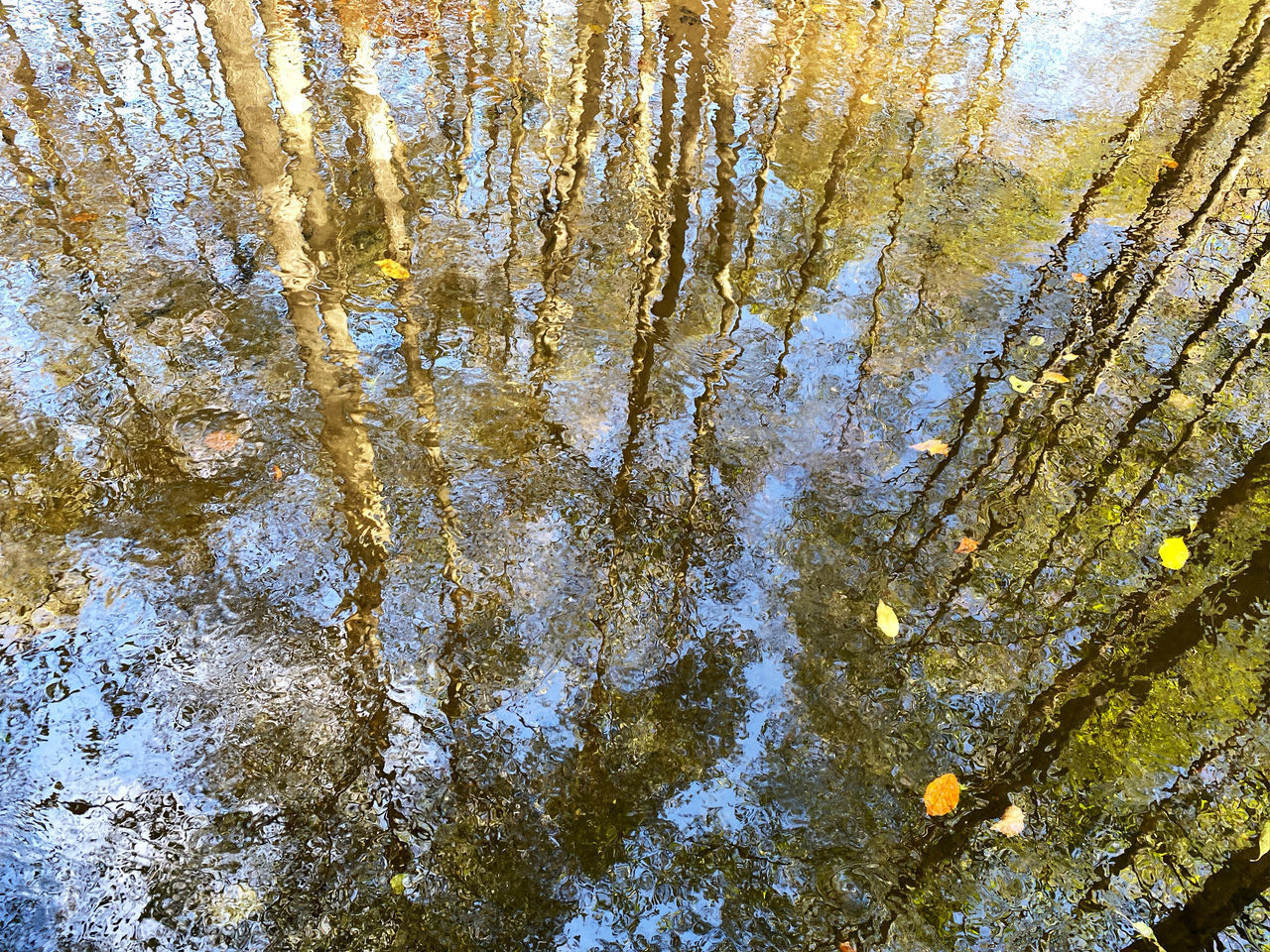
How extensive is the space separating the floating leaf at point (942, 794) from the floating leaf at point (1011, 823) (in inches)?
5.4

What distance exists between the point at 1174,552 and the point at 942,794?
166 cm

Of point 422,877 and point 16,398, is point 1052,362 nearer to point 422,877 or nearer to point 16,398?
point 422,877

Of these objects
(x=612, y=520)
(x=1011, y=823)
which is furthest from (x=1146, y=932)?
(x=612, y=520)

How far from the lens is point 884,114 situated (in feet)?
20.0

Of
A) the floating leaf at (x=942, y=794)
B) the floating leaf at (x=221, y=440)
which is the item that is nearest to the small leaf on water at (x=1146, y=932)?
the floating leaf at (x=942, y=794)

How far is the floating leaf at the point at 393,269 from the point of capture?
4277 mm

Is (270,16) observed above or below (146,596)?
above

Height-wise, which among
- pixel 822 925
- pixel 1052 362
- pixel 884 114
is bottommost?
pixel 822 925

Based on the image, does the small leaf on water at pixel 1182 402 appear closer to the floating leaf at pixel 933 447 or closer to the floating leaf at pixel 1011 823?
the floating leaf at pixel 933 447

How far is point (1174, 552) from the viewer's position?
332 cm

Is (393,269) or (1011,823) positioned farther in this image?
(393,269)

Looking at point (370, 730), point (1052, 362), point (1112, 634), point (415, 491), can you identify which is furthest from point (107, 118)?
point (1112, 634)

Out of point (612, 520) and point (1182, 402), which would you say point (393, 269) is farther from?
point (1182, 402)

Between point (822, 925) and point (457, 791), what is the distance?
1128 millimetres
